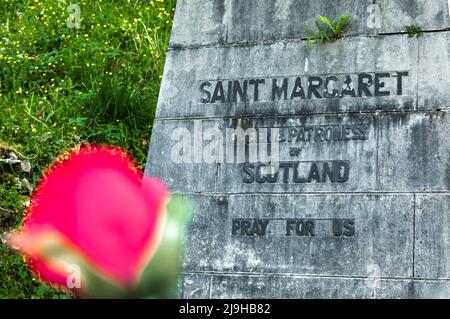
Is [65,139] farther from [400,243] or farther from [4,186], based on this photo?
[400,243]

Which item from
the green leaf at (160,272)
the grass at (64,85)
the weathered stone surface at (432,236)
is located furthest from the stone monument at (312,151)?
the green leaf at (160,272)

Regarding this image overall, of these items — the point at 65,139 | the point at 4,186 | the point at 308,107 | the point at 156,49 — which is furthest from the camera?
the point at 156,49

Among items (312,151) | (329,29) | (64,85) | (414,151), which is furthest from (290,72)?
(64,85)

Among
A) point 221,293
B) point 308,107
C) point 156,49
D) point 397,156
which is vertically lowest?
point 221,293

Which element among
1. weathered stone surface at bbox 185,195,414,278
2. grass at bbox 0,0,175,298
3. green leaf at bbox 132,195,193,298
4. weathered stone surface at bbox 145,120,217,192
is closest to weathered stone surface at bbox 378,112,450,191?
weathered stone surface at bbox 185,195,414,278

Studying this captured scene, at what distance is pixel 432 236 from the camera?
4.18 m

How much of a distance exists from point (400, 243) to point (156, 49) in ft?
14.7

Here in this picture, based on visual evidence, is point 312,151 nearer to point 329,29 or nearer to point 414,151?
point 414,151

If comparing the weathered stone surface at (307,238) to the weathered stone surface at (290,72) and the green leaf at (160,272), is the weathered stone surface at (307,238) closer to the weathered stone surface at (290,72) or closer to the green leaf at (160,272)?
the weathered stone surface at (290,72)

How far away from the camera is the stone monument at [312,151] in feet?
13.9

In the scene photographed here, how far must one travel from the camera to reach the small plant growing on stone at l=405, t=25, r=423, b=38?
444 centimetres

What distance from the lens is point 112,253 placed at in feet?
1.91
